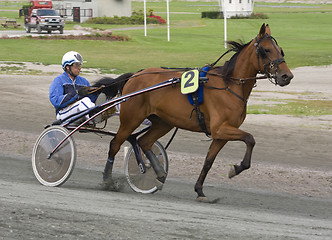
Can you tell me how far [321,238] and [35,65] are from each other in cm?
2363

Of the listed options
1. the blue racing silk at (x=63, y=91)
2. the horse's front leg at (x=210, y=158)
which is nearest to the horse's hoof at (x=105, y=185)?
the blue racing silk at (x=63, y=91)

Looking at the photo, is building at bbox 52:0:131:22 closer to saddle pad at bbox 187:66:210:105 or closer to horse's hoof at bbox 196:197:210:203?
saddle pad at bbox 187:66:210:105

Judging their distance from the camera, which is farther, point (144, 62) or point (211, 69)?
point (144, 62)

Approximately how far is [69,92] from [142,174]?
146cm

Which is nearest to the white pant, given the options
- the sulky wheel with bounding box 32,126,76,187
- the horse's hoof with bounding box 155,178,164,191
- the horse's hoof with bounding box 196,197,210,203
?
the sulky wheel with bounding box 32,126,76,187

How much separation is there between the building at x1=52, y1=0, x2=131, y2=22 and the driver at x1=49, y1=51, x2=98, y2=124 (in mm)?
59921

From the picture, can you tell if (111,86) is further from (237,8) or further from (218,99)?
(237,8)

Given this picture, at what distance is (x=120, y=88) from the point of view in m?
8.97

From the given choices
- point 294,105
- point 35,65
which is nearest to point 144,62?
point 35,65

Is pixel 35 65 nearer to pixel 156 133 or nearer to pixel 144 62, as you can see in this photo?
pixel 144 62

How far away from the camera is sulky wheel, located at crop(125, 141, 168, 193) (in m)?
8.55

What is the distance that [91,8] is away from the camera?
6806cm

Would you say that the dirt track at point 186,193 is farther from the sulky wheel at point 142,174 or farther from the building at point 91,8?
the building at point 91,8

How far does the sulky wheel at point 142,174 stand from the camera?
8.55 m
